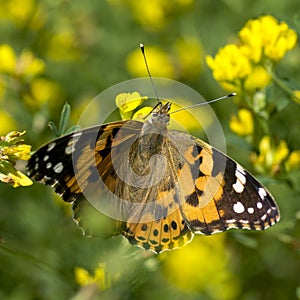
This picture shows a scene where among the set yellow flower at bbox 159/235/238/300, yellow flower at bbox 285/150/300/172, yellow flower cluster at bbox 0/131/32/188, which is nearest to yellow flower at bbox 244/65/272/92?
yellow flower at bbox 285/150/300/172

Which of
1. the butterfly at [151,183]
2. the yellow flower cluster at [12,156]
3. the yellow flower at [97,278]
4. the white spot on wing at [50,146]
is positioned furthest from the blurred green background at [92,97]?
the white spot on wing at [50,146]

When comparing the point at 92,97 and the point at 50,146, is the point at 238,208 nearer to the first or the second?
the point at 50,146

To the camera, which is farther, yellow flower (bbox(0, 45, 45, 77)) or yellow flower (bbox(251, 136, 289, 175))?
yellow flower (bbox(0, 45, 45, 77))

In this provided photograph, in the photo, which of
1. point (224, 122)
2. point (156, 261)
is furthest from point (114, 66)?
point (156, 261)

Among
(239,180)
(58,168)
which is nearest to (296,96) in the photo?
(239,180)

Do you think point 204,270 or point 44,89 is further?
point 44,89

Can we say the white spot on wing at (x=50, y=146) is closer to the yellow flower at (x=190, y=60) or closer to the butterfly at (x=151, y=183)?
the butterfly at (x=151, y=183)

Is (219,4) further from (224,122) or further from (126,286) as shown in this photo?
(126,286)

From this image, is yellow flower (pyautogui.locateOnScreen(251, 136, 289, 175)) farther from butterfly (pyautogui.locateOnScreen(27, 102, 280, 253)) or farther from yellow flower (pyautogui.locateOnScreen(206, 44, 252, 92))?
butterfly (pyautogui.locateOnScreen(27, 102, 280, 253))
